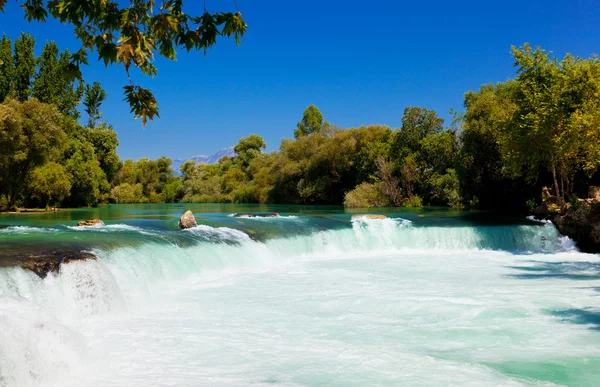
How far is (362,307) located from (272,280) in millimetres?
3951

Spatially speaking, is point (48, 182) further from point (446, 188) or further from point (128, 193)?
point (446, 188)

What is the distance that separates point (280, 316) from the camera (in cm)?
967

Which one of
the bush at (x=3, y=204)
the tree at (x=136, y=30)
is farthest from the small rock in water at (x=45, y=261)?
the bush at (x=3, y=204)

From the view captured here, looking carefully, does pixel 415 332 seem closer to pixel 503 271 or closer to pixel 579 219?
pixel 503 271

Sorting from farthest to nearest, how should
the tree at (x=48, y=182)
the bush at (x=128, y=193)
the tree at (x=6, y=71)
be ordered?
the bush at (x=128, y=193) < the tree at (x=6, y=71) < the tree at (x=48, y=182)

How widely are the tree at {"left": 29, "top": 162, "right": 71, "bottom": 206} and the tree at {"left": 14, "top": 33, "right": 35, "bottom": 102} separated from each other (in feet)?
28.4

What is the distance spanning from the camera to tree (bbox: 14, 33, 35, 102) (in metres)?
41.0

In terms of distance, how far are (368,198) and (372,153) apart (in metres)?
4.85

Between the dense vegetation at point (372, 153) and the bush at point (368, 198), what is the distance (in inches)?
4.2

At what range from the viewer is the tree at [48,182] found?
35281 mm

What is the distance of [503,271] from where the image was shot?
15.2 metres

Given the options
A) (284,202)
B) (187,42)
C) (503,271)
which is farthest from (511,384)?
(284,202)

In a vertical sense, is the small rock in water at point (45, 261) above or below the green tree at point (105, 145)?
below

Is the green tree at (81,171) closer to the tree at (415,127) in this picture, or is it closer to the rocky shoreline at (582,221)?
the tree at (415,127)
